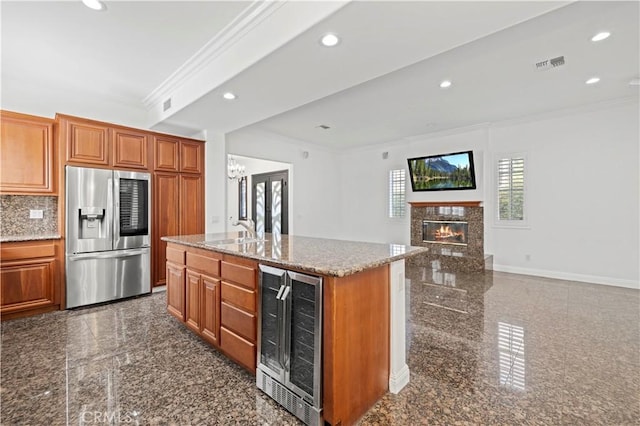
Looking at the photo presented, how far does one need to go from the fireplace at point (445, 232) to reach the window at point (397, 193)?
893 mm

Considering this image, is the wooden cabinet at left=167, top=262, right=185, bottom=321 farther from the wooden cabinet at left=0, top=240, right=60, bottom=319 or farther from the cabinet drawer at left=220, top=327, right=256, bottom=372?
the wooden cabinet at left=0, top=240, right=60, bottom=319

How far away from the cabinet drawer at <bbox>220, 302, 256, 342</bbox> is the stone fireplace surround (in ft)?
15.6

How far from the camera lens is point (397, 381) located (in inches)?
79.1

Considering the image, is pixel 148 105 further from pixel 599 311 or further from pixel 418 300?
pixel 599 311

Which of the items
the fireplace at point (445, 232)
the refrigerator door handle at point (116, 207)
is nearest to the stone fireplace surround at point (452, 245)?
the fireplace at point (445, 232)

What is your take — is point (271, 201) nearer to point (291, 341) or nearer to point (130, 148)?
point (130, 148)

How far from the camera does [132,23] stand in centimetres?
262

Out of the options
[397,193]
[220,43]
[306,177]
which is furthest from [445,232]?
[220,43]

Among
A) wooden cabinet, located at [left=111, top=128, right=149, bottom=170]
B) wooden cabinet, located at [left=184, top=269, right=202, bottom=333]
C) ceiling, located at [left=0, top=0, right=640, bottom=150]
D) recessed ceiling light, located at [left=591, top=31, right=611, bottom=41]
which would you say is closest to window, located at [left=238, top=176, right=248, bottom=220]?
ceiling, located at [left=0, top=0, right=640, bottom=150]

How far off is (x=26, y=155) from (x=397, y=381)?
181 inches

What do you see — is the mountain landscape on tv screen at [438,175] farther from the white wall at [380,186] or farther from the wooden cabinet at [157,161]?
the wooden cabinet at [157,161]

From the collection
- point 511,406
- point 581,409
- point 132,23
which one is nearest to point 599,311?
point 581,409

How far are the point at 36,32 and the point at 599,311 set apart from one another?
6620 mm

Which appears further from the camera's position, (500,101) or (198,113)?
(500,101)
